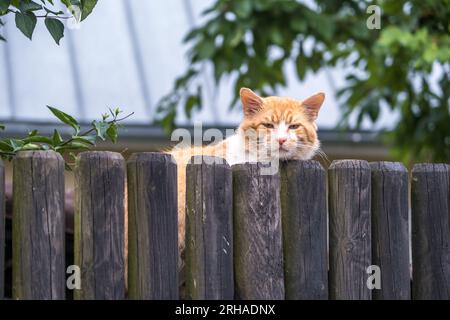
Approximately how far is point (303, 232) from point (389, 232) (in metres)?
0.40

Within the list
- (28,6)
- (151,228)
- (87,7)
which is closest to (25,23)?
(28,6)

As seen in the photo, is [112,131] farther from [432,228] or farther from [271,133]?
[432,228]

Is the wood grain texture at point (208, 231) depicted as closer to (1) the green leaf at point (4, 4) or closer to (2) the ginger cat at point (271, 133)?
(2) the ginger cat at point (271, 133)

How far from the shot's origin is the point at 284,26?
657 centimetres

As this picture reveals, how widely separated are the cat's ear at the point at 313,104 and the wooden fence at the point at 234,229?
815 mm

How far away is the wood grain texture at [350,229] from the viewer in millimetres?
3414

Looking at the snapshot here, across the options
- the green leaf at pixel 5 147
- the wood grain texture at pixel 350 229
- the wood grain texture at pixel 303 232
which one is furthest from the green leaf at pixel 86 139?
the wood grain texture at pixel 350 229

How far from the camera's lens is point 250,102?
4.29 m

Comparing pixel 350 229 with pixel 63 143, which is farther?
pixel 350 229

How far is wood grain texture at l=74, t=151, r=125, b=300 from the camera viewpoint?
3039 mm

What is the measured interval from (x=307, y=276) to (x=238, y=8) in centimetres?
330

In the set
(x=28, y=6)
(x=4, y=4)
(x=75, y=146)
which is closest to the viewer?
(x=4, y=4)

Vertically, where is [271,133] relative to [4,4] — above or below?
below
